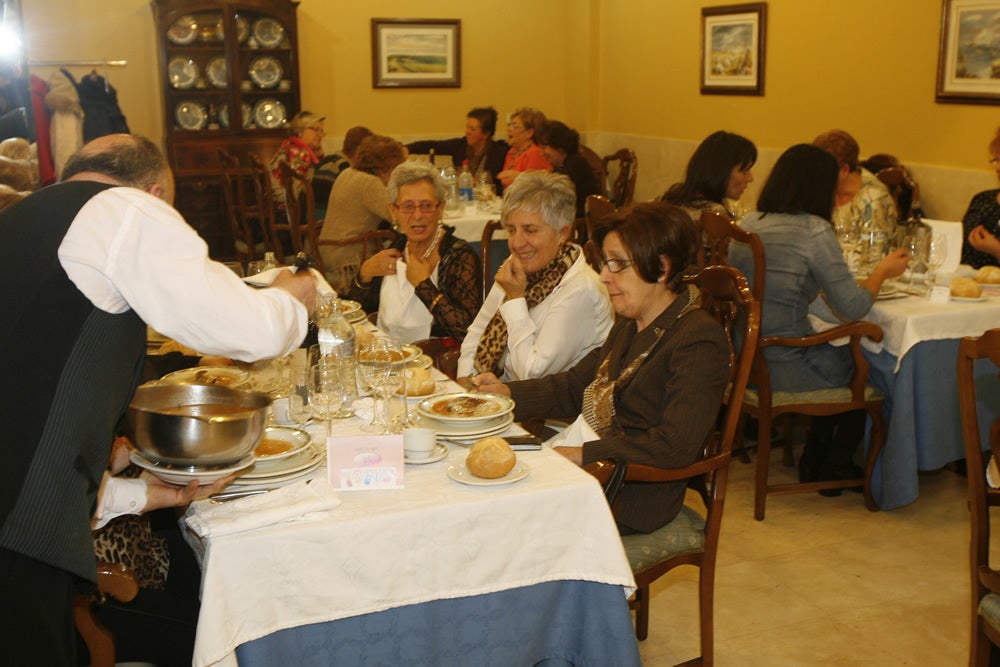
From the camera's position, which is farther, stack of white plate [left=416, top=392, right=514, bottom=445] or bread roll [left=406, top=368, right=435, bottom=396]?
bread roll [left=406, top=368, right=435, bottom=396]

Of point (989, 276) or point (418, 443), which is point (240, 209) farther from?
point (418, 443)

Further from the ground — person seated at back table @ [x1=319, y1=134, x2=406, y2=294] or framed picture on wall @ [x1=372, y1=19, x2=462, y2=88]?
framed picture on wall @ [x1=372, y1=19, x2=462, y2=88]

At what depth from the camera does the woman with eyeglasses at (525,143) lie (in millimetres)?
7125

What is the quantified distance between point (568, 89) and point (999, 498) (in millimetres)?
8000

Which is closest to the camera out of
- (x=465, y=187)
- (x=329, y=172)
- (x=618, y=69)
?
(x=465, y=187)

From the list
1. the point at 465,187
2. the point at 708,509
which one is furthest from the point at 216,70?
the point at 708,509

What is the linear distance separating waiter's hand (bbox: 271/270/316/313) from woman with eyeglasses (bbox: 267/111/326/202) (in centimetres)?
541

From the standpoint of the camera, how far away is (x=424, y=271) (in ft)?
11.9

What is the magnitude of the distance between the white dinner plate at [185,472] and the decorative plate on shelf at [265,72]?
7250 mm

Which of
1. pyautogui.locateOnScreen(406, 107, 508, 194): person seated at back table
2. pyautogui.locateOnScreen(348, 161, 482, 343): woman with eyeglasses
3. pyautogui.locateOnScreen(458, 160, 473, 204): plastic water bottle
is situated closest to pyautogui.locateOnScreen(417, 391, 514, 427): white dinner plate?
pyautogui.locateOnScreen(348, 161, 482, 343): woman with eyeglasses

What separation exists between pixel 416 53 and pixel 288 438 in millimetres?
7649

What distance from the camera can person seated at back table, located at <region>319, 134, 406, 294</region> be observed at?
5.71m

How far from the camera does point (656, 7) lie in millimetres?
8391

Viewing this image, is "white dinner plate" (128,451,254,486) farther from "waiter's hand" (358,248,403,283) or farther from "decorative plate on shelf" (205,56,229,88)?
"decorative plate on shelf" (205,56,229,88)
